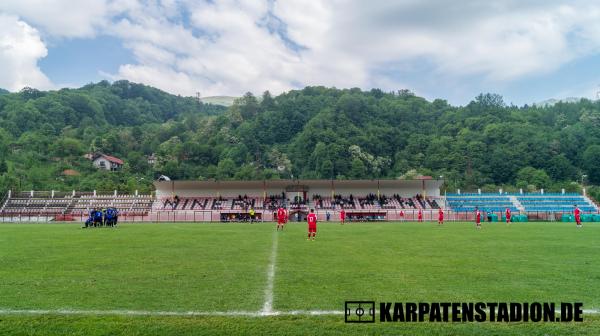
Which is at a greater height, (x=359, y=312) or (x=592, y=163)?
(x=592, y=163)

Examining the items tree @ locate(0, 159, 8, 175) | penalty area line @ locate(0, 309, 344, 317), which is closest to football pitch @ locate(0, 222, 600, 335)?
penalty area line @ locate(0, 309, 344, 317)

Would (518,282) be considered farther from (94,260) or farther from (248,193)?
(248,193)

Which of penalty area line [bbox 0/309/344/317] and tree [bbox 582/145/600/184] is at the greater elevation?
tree [bbox 582/145/600/184]

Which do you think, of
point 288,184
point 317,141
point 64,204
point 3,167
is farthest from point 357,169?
point 3,167

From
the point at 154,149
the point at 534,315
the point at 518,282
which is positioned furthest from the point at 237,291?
the point at 154,149

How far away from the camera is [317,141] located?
10569cm

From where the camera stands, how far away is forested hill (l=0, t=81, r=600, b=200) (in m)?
90.4

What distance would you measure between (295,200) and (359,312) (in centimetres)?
5067

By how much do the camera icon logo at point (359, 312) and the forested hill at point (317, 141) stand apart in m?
68.6

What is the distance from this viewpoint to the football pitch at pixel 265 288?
621cm

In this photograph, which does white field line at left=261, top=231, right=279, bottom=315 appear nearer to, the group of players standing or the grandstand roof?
the group of players standing

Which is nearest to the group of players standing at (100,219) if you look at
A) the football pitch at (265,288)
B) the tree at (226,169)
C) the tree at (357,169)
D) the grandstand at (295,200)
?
the grandstand at (295,200)

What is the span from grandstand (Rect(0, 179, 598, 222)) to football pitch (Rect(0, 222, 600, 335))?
38.5 metres

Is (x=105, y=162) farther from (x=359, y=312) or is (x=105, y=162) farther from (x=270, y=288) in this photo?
(x=359, y=312)
